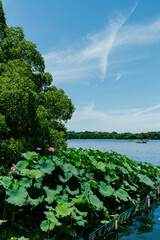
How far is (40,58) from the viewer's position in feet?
31.6

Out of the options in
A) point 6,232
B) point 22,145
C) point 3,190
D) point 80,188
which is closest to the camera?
point 6,232

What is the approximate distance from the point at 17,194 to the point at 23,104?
350cm

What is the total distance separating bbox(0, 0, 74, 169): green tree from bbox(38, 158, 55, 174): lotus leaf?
206 centimetres

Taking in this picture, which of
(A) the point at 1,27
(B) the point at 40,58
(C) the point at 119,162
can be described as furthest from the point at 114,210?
(A) the point at 1,27

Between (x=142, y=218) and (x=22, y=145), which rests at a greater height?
(x=22, y=145)

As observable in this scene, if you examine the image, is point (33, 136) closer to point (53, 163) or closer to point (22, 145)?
point (22, 145)

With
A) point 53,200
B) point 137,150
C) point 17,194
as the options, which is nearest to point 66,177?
point 53,200

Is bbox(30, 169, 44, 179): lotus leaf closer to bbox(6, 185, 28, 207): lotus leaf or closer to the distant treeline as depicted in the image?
bbox(6, 185, 28, 207): lotus leaf

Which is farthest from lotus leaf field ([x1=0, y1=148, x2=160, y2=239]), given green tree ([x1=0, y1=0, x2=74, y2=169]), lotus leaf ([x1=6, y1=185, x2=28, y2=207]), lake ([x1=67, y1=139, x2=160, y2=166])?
lake ([x1=67, y1=139, x2=160, y2=166])

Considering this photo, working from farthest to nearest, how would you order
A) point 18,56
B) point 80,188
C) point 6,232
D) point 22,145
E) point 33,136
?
1. point 18,56
2. point 33,136
3. point 22,145
4. point 80,188
5. point 6,232

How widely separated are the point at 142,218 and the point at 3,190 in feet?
12.9

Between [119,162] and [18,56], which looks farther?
[18,56]

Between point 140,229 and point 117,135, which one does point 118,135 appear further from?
point 140,229

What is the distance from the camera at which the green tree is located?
21.3ft
